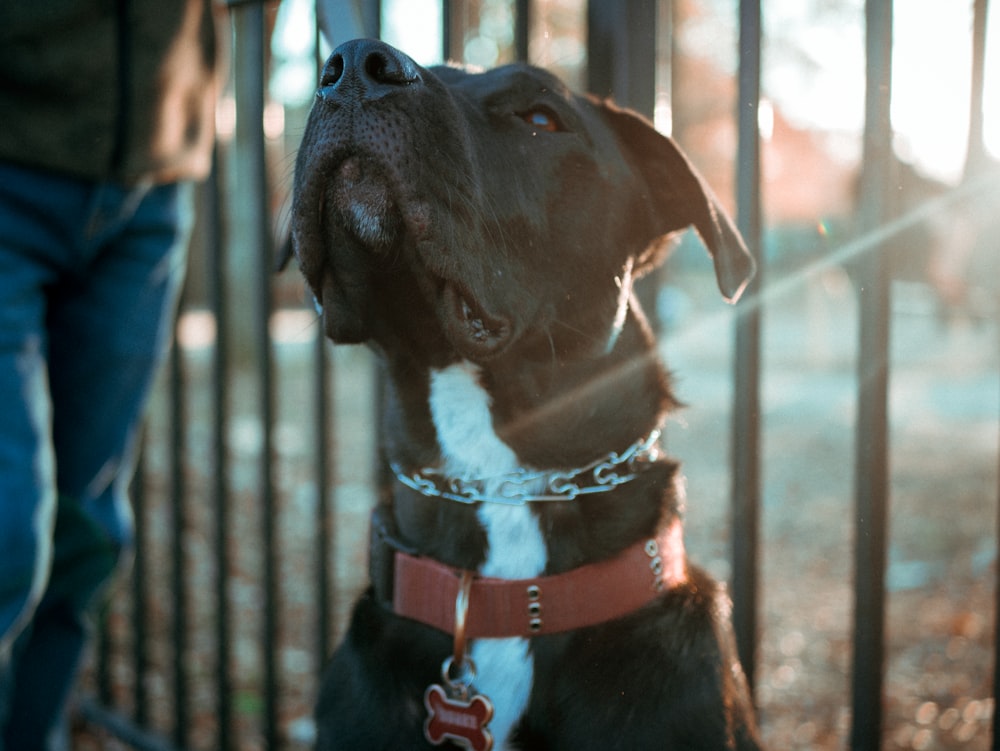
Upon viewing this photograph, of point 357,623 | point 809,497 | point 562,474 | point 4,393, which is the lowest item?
point 809,497

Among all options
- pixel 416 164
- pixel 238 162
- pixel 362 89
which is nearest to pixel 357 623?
pixel 416 164

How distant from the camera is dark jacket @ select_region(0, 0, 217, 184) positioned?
1938 mm

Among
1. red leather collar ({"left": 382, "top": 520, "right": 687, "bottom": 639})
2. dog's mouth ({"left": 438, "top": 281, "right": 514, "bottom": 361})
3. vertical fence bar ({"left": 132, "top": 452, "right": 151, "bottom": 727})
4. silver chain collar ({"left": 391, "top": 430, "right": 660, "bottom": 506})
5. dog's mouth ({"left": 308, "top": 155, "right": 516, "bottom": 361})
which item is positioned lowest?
vertical fence bar ({"left": 132, "top": 452, "right": 151, "bottom": 727})

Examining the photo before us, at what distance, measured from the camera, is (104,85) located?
81.7 inches

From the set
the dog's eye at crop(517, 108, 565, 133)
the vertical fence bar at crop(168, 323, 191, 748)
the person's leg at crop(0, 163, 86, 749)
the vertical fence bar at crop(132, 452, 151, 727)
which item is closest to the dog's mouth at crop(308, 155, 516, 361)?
the dog's eye at crop(517, 108, 565, 133)

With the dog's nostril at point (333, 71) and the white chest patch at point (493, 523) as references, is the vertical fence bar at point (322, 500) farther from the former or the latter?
the dog's nostril at point (333, 71)

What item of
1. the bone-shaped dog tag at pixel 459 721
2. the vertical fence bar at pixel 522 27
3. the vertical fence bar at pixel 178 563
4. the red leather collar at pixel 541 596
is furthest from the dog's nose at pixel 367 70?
the vertical fence bar at pixel 178 563

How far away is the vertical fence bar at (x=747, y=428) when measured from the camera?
6.26ft

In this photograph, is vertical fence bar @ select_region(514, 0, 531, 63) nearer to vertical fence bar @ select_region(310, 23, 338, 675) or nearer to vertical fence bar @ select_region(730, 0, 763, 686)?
vertical fence bar @ select_region(730, 0, 763, 686)

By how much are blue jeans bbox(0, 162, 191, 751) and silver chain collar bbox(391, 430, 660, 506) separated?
0.86m

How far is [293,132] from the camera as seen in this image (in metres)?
2.10

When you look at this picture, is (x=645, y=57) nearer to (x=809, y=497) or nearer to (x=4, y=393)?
(x=4, y=393)

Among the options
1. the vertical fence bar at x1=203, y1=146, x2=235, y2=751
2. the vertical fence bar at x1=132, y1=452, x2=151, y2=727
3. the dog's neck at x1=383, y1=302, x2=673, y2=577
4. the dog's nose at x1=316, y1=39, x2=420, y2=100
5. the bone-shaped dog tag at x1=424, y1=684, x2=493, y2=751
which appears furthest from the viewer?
the vertical fence bar at x1=132, y1=452, x2=151, y2=727

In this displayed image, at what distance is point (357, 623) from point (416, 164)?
86 centimetres
